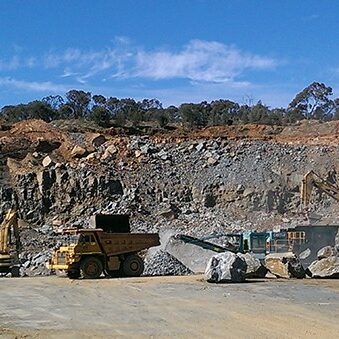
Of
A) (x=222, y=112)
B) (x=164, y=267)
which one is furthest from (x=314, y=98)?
(x=164, y=267)

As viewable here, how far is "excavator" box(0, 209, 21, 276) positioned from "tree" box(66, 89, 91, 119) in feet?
136

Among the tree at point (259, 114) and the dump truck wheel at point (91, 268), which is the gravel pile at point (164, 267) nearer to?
the dump truck wheel at point (91, 268)

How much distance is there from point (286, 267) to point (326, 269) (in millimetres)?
1414

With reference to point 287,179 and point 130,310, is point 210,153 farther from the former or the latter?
point 130,310

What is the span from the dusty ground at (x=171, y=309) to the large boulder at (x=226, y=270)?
500mm

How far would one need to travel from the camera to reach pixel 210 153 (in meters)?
53.4

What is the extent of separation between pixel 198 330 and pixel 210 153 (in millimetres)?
40064

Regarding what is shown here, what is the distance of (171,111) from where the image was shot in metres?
79.0

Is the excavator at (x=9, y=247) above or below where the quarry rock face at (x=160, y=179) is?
below

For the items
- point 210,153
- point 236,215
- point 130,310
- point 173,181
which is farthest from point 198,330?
point 210,153

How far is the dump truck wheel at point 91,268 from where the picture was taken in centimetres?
2812

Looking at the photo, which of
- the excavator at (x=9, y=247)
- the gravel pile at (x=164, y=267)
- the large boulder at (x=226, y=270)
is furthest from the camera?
the excavator at (x=9, y=247)

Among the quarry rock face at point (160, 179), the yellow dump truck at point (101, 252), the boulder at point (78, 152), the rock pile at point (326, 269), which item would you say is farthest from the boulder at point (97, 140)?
the rock pile at point (326, 269)

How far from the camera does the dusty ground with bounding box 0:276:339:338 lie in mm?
13578
